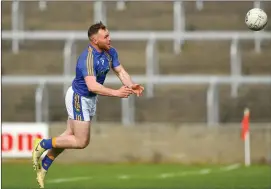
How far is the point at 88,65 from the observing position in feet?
37.6

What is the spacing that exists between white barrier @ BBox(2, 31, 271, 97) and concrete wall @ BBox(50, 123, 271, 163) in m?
1.23

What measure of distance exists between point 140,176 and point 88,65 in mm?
5325

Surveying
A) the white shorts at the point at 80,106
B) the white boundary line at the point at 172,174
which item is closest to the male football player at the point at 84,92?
the white shorts at the point at 80,106

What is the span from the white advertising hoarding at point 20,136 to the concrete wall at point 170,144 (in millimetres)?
318

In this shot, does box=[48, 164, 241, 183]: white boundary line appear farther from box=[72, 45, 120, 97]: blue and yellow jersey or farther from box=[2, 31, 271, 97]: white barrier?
box=[72, 45, 120, 97]: blue and yellow jersey

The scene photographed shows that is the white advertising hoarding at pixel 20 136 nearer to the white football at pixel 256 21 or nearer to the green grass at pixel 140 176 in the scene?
the green grass at pixel 140 176

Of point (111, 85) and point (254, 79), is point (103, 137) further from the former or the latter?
point (254, 79)

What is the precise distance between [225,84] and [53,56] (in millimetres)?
3976

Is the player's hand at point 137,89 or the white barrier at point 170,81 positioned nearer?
the player's hand at point 137,89

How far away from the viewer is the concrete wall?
19266 mm

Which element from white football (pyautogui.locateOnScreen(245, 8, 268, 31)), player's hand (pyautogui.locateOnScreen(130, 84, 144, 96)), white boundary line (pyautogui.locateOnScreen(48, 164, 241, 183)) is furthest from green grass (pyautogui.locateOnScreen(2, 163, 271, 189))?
player's hand (pyautogui.locateOnScreen(130, 84, 144, 96))

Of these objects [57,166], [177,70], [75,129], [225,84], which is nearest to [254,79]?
[225,84]

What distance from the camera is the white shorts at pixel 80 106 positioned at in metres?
11.8

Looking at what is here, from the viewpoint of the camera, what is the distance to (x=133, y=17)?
23297 mm
